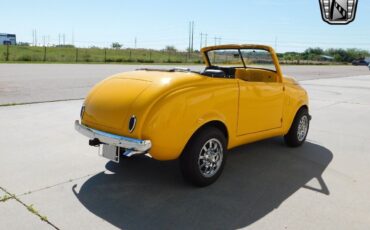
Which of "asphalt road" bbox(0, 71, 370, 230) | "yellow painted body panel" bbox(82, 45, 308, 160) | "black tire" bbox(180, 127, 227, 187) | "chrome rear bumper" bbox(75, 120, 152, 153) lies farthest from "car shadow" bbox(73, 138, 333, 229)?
"chrome rear bumper" bbox(75, 120, 152, 153)

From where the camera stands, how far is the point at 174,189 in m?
3.99

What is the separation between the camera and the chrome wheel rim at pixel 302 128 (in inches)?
233

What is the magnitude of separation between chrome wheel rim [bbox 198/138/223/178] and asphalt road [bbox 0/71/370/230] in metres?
0.19

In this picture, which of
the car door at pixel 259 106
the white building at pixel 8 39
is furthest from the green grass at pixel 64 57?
the car door at pixel 259 106

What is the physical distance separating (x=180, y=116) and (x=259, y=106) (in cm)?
151

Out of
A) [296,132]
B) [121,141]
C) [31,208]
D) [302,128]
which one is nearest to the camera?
[31,208]

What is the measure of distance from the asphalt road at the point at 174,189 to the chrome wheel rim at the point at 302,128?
23cm

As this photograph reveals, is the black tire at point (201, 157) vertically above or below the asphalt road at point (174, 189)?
above

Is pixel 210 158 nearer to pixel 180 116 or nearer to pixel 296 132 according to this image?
A: pixel 180 116

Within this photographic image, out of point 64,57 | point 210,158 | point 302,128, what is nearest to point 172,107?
point 210,158

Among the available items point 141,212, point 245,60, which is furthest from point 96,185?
point 245,60

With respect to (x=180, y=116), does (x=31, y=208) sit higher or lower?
lower

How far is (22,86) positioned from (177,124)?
32.3 ft

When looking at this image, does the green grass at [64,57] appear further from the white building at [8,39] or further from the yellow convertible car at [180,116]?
the yellow convertible car at [180,116]
